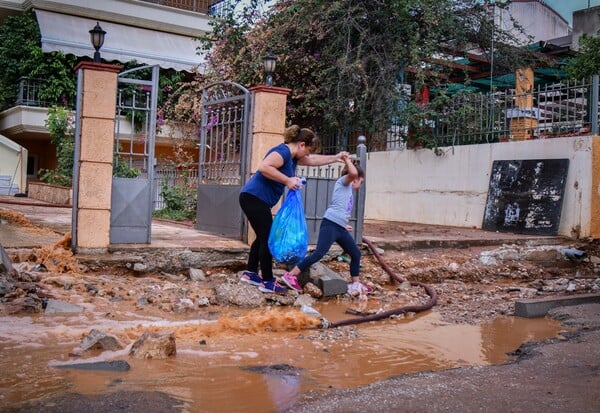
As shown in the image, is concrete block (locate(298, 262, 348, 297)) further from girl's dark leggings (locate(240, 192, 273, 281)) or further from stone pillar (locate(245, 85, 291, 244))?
stone pillar (locate(245, 85, 291, 244))

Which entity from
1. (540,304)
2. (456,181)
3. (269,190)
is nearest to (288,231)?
(269,190)

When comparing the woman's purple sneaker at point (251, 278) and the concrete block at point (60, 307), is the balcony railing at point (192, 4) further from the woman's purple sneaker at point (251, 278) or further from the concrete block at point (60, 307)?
the concrete block at point (60, 307)

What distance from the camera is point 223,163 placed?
30.3 ft

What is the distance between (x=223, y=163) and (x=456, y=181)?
6065 mm

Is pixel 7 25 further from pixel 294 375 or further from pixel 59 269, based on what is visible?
pixel 294 375

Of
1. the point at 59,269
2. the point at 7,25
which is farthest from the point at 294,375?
the point at 7,25

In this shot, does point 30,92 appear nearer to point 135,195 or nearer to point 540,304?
point 135,195

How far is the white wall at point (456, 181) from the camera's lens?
10977 millimetres

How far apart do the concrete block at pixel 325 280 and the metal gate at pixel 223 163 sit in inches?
60.7

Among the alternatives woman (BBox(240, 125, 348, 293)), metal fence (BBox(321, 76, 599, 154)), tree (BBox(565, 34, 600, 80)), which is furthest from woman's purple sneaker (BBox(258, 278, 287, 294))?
tree (BBox(565, 34, 600, 80))

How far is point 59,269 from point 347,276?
364 centimetres

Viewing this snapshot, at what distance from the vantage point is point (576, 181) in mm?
10977

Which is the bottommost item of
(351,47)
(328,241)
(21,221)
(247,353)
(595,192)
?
(247,353)

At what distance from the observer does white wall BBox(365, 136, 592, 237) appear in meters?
11.0
